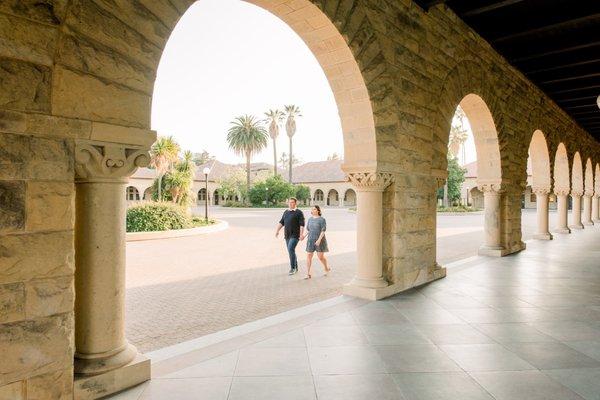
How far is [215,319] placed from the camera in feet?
15.4

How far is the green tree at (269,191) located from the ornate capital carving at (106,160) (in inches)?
1529

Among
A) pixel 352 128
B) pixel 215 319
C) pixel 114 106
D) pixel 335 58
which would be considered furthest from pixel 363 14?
pixel 215 319

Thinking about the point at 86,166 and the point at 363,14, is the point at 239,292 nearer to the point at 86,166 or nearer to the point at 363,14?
the point at 86,166

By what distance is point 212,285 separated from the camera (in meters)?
6.56

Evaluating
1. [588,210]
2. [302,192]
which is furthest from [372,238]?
[302,192]

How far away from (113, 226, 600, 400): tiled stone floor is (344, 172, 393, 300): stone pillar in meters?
0.36

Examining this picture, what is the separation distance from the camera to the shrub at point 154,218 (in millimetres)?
14172

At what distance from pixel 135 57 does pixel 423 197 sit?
182 inches

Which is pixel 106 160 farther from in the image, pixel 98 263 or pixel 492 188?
pixel 492 188

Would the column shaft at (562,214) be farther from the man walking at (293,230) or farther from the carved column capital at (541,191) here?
the man walking at (293,230)

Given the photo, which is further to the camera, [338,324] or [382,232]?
[382,232]

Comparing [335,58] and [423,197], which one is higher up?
[335,58]

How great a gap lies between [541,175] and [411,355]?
11.5 meters

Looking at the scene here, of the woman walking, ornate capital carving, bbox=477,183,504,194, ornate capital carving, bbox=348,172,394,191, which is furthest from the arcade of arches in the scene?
ornate capital carving, bbox=477,183,504,194
